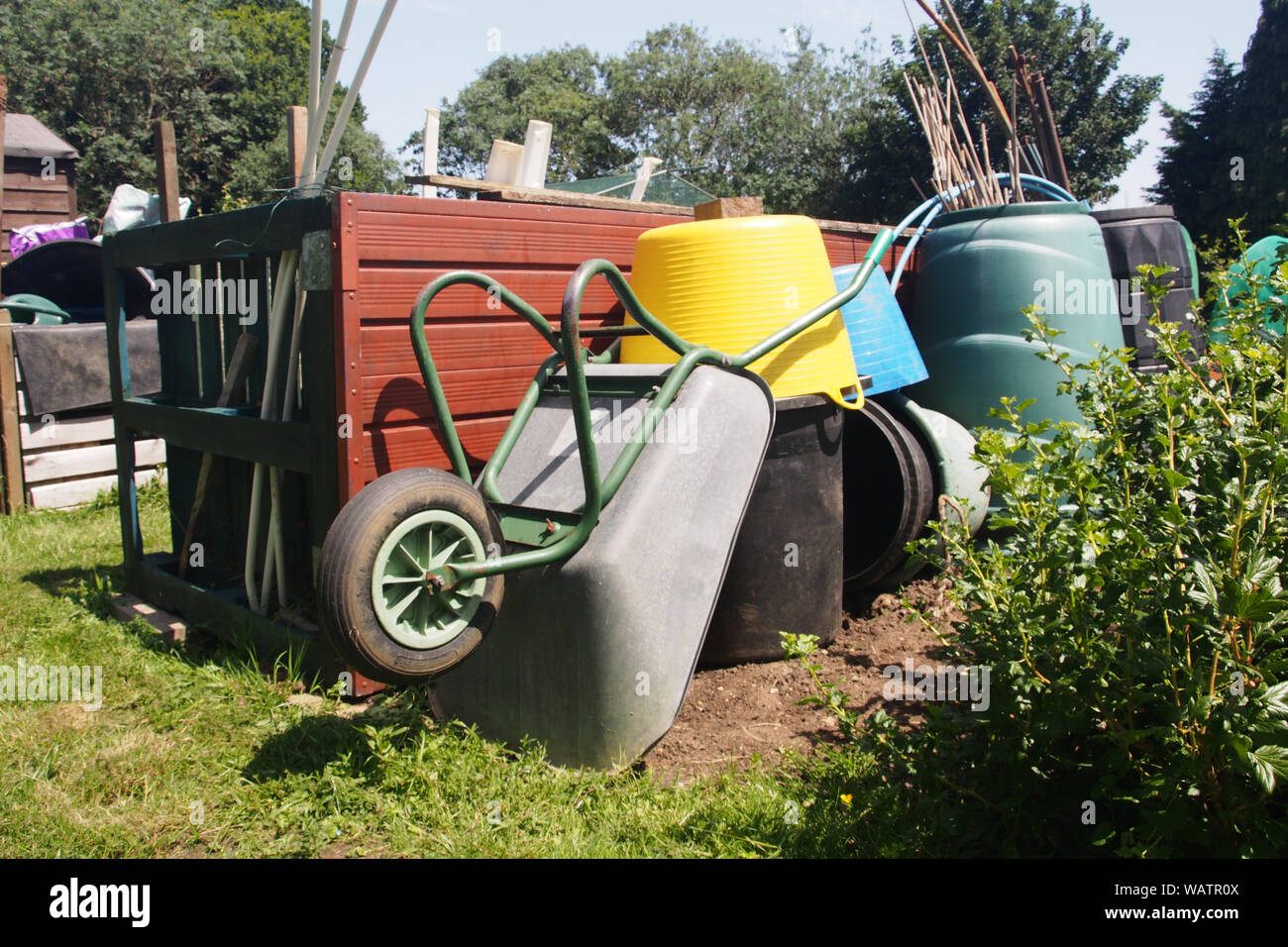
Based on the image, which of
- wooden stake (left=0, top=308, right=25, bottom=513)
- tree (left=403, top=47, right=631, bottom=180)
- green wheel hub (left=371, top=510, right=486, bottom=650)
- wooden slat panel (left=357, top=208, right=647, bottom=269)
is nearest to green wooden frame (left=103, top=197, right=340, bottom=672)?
wooden slat panel (left=357, top=208, right=647, bottom=269)

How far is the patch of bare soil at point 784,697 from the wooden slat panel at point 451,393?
111 cm

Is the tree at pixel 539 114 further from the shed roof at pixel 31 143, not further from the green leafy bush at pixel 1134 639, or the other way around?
the green leafy bush at pixel 1134 639

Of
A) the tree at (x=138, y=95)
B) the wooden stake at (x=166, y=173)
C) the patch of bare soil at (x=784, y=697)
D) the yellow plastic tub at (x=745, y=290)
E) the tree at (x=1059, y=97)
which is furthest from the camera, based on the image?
the tree at (x=138, y=95)

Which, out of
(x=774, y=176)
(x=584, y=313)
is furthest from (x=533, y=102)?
(x=584, y=313)

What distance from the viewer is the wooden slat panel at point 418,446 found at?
292cm

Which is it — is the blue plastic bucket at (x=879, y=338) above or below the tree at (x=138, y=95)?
below

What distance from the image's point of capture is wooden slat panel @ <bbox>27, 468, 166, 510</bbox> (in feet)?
18.3

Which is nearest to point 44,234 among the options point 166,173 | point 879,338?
point 166,173

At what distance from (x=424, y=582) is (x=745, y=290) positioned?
55.2 inches

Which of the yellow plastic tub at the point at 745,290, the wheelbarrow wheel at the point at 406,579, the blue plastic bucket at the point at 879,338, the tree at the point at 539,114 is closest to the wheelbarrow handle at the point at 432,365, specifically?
the wheelbarrow wheel at the point at 406,579

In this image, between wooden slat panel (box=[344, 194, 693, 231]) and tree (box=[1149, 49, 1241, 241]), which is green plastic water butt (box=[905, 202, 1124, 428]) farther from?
tree (box=[1149, 49, 1241, 241])

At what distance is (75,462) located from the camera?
5.72 meters

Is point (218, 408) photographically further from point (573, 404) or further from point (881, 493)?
point (881, 493)
